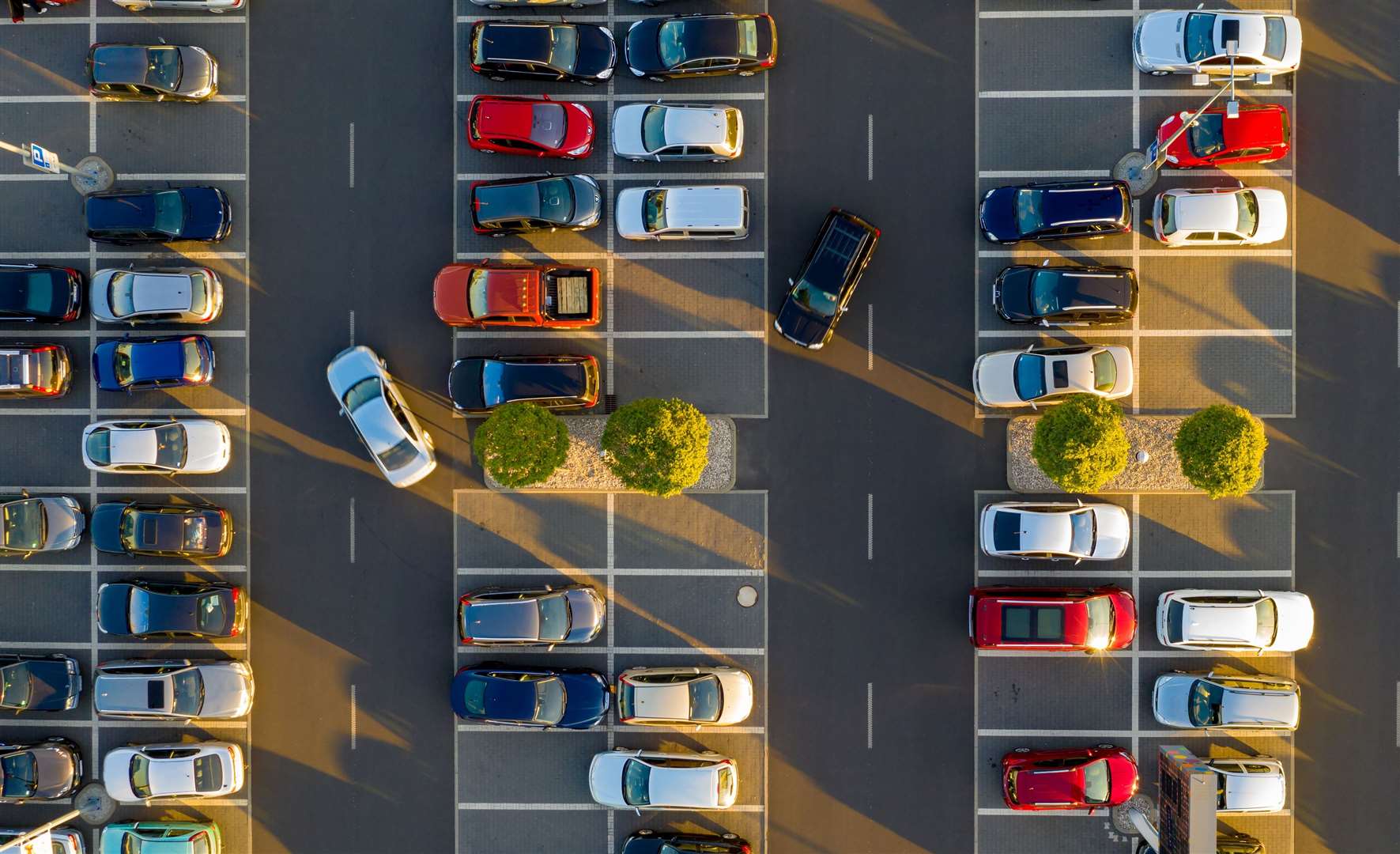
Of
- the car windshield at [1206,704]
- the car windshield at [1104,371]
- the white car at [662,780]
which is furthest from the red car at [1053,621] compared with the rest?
the white car at [662,780]

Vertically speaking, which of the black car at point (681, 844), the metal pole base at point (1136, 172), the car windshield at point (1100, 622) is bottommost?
the black car at point (681, 844)

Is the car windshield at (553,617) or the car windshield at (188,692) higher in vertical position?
the car windshield at (553,617)

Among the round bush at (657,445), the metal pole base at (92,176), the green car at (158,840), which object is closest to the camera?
the round bush at (657,445)

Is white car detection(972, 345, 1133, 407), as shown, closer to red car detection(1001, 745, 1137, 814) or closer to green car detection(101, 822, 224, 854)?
red car detection(1001, 745, 1137, 814)

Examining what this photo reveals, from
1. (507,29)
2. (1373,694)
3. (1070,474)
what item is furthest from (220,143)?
(1373,694)

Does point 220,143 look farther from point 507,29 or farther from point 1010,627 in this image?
point 1010,627

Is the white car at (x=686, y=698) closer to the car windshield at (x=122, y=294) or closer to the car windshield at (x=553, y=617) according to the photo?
the car windshield at (x=553, y=617)

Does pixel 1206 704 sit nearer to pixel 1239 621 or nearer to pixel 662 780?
pixel 1239 621
